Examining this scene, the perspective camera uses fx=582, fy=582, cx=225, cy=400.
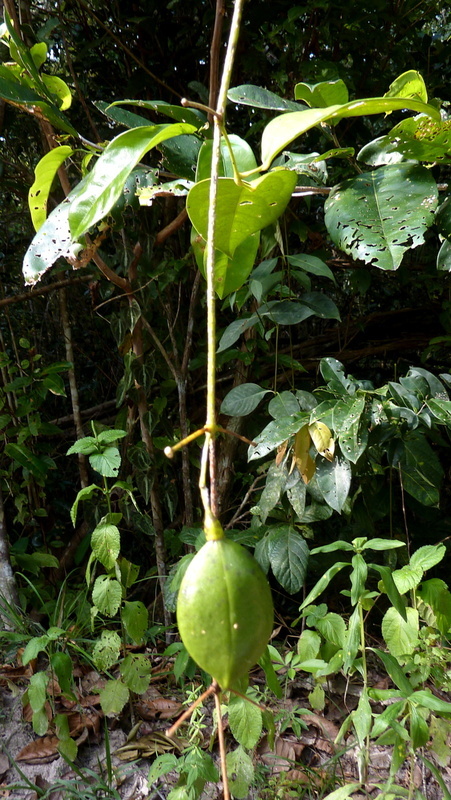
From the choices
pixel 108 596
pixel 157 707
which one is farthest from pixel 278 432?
pixel 157 707

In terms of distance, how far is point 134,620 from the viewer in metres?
1.30

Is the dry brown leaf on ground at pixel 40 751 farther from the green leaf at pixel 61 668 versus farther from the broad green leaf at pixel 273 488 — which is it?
the broad green leaf at pixel 273 488

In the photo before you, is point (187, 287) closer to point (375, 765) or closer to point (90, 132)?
point (90, 132)

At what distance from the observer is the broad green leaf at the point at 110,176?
1.24 ft

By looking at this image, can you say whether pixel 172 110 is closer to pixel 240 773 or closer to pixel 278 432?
pixel 278 432

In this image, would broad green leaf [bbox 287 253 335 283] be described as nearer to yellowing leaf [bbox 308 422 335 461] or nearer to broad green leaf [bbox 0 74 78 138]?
yellowing leaf [bbox 308 422 335 461]

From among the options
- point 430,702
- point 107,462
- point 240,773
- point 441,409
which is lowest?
point 240,773

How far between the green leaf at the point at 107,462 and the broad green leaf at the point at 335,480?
0.45m

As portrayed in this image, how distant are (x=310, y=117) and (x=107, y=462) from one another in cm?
102

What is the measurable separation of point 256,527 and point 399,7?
55.9 inches

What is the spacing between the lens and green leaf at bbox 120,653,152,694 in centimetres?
132

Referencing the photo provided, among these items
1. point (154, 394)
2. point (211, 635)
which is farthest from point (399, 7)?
point (211, 635)

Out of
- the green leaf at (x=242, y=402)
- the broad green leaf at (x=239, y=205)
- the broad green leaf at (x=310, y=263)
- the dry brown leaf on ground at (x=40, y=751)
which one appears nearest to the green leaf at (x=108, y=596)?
the dry brown leaf on ground at (x=40, y=751)

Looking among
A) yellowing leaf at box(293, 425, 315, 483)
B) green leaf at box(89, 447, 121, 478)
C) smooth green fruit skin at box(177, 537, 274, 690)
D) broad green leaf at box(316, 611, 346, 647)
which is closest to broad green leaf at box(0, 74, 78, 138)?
smooth green fruit skin at box(177, 537, 274, 690)
